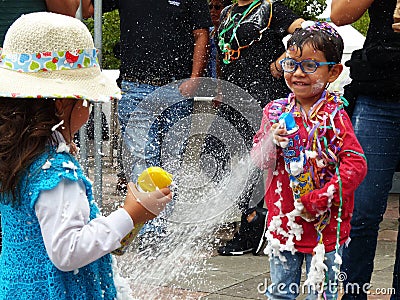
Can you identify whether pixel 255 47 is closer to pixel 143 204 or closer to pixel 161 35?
pixel 161 35

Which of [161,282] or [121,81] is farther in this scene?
[121,81]

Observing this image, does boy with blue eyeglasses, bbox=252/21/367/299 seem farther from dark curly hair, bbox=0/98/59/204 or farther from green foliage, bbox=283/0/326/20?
green foliage, bbox=283/0/326/20

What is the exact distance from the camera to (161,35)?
512cm

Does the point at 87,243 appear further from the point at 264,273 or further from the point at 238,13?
the point at 238,13

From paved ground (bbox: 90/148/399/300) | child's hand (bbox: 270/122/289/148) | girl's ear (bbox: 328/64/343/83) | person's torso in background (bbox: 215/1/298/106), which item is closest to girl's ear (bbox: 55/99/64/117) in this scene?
child's hand (bbox: 270/122/289/148)

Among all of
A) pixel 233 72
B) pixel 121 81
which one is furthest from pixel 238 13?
pixel 121 81

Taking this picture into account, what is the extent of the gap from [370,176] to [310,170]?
47 cm

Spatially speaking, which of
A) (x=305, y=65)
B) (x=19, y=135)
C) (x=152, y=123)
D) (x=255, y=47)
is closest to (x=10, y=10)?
(x=152, y=123)

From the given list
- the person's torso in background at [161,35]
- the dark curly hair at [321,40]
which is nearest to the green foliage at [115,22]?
the person's torso in background at [161,35]

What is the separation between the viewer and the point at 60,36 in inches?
95.7

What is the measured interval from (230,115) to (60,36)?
299 cm

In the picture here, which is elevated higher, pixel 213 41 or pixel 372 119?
pixel 372 119

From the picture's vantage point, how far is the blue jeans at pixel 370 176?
3752 millimetres

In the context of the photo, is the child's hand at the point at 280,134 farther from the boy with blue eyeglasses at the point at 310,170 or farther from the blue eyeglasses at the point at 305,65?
the blue eyeglasses at the point at 305,65
